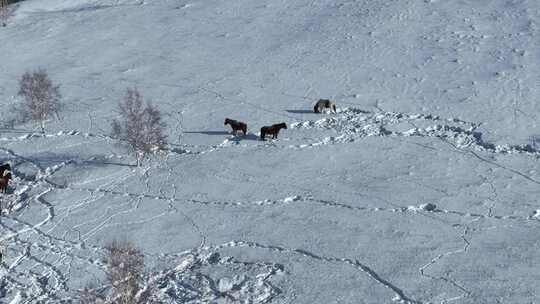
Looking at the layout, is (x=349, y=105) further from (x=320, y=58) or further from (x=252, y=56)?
(x=252, y=56)

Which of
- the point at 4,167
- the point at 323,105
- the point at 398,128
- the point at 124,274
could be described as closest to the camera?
the point at 124,274

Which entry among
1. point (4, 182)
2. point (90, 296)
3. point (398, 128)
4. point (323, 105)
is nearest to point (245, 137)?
point (323, 105)

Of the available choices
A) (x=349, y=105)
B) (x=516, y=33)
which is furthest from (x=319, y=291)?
(x=516, y=33)

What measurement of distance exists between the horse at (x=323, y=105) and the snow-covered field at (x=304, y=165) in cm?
36

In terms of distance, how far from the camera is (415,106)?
2900cm

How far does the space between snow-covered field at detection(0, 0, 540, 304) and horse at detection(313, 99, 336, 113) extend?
36 centimetres

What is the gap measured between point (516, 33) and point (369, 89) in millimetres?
10016

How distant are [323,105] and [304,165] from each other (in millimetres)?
4622

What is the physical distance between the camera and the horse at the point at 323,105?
2839 cm

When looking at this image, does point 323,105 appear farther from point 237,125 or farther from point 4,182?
point 4,182

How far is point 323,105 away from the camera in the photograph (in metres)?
28.4

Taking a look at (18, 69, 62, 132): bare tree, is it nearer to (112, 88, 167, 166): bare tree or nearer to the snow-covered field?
the snow-covered field

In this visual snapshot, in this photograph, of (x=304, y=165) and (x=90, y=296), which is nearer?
(x=90, y=296)

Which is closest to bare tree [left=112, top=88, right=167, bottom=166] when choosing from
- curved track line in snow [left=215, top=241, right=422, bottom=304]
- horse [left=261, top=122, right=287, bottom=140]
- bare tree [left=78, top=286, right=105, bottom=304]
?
horse [left=261, top=122, right=287, bottom=140]
